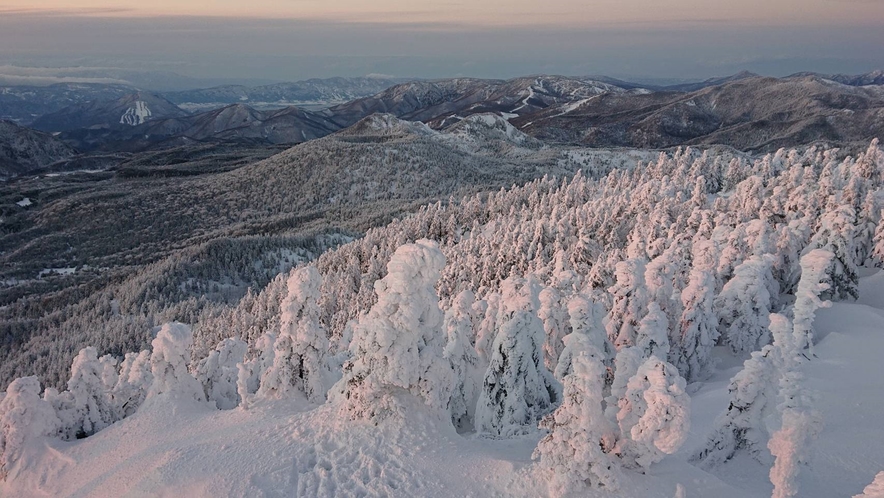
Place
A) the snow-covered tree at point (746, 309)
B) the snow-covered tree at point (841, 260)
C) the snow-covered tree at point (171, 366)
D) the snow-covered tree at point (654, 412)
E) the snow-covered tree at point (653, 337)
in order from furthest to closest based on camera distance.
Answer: the snow-covered tree at point (841, 260) → the snow-covered tree at point (746, 309) → the snow-covered tree at point (171, 366) → the snow-covered tree at point (653, 337) → the snow-covered tree at point (654, 412)

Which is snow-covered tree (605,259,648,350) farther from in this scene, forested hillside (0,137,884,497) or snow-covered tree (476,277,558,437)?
snow-covered tree (476,277,558,437)

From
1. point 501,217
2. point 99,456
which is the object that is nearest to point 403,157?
point 501,217

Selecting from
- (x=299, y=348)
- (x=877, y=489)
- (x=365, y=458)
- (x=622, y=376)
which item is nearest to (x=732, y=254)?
(x=622, y=376)

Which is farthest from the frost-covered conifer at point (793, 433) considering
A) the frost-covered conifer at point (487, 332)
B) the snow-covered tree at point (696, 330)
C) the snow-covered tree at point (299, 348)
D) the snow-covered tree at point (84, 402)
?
the snow-covered tree at point (84, 402)

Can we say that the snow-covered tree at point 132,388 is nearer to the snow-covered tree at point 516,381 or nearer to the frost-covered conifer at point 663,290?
the snow-covered tree at point 516,381

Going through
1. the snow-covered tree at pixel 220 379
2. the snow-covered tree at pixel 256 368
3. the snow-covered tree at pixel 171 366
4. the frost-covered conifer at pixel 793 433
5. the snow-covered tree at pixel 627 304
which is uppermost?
the frost-covered conifer at pixel 793 433
